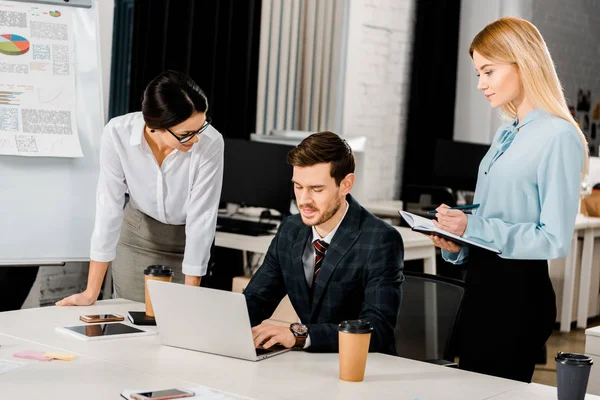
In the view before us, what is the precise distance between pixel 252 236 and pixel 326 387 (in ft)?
8.36

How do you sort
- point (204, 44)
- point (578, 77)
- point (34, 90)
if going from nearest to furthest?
1. point (34, 90)
2. point (204, 44)
3. point (578, 77)

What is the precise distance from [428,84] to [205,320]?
562 cm

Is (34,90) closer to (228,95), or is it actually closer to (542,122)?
(542,122)

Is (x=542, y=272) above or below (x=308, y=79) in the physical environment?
below

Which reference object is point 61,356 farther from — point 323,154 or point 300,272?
point 323,154

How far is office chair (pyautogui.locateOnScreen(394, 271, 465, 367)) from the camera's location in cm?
247

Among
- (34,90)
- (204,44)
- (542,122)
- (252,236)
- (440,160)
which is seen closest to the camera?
(542,122)

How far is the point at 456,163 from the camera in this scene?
6.42m

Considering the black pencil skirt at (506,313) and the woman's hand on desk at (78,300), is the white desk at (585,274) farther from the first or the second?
the woman's hand on desk at (78,300)

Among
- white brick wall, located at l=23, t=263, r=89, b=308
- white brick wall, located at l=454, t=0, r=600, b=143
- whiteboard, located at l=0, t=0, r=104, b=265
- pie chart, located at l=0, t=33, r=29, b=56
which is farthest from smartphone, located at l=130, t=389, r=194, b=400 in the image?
white brick wall, located at l=454, t=0, r=600, b=143

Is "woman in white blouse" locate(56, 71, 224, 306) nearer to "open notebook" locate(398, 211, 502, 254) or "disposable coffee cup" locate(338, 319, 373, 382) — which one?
"open notebook" locate(398, 211, 502, 254)

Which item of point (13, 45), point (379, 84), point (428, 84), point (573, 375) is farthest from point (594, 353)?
point (428, 84)

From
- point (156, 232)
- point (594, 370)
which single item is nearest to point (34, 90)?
point (156, 232)

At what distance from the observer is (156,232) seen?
9.64 ft
